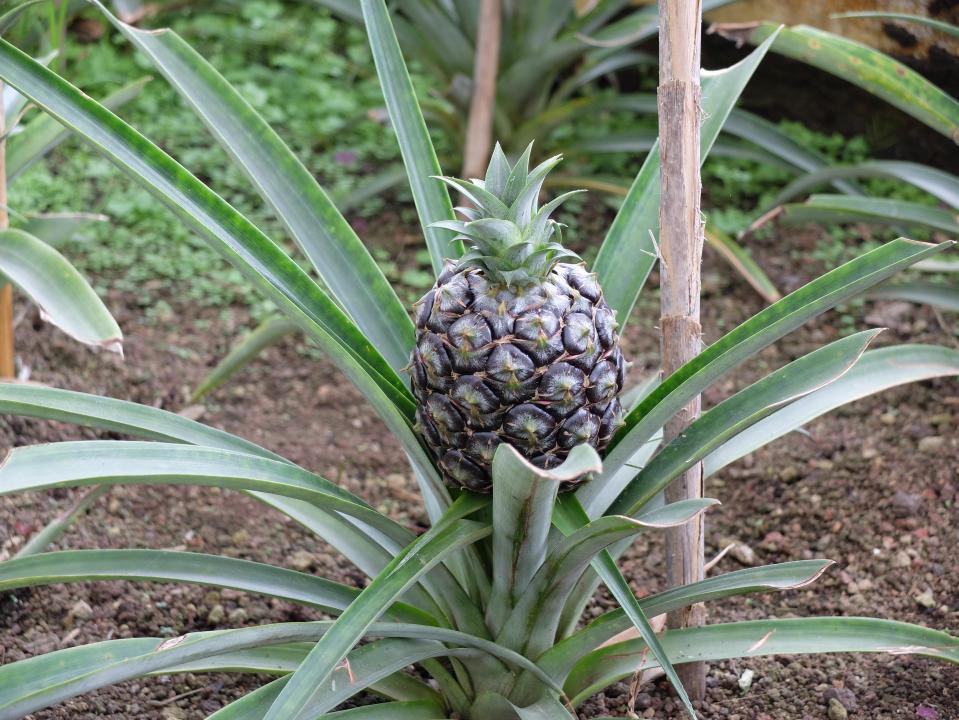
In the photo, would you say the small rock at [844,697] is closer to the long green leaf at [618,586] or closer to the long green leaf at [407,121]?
the long green leaf at [618,586]

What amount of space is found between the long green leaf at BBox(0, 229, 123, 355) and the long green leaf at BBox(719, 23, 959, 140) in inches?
56.3

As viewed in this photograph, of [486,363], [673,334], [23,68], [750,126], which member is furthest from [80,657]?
[750,126]

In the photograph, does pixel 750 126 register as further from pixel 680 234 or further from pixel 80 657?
pixel 80 657

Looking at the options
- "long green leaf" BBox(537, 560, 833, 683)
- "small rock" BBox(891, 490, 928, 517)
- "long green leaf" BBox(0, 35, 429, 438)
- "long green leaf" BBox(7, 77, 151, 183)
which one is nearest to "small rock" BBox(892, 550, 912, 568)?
"small rock" BBox(891, 490, 928, 517)

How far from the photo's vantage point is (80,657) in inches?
47.5

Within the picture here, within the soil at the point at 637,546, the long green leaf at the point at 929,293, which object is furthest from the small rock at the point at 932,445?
the long green leaf at the point at 929,293

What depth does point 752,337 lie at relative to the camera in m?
1.17

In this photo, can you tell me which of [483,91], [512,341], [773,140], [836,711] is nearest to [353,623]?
[512,341]

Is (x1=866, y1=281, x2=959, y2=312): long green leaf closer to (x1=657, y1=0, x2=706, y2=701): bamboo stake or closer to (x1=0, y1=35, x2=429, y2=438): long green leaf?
(x1=657, y1=0, x2=706, y2=701): bamboo stake

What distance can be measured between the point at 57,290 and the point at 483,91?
5.33ft

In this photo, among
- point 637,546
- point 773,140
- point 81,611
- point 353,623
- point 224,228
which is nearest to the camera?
point 353,623

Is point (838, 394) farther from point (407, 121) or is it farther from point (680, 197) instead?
point (407, 121)

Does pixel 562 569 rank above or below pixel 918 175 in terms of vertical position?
below

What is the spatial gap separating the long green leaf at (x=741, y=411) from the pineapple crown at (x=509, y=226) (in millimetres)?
293
